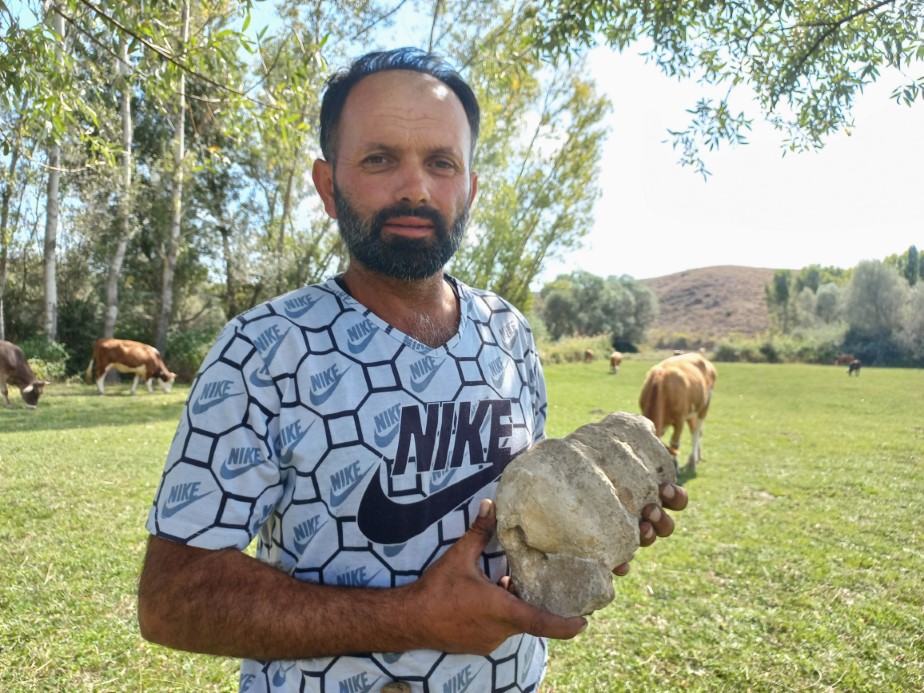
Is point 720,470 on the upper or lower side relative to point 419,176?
lower

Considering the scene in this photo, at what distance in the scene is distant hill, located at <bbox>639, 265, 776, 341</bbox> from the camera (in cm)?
10062

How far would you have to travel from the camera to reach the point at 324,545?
1476mm

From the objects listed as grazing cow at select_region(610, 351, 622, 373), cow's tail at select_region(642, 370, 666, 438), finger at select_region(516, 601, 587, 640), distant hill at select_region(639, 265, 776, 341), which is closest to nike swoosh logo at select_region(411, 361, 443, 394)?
Result: finger at select_region(516, 601, 587, 640)

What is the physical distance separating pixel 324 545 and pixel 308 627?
190 mm

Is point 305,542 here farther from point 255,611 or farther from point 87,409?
point 87,409

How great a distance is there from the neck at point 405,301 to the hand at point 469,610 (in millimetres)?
614

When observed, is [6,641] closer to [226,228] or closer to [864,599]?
[864,599]

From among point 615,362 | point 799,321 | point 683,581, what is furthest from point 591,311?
point 683,581

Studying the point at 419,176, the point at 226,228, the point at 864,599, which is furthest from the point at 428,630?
the point at 226,228

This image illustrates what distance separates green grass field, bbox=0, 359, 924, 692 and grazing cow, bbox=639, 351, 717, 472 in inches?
34.7

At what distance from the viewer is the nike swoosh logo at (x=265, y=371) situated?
144 centimetres

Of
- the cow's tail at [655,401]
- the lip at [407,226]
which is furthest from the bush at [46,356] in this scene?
the lip at [407,226]

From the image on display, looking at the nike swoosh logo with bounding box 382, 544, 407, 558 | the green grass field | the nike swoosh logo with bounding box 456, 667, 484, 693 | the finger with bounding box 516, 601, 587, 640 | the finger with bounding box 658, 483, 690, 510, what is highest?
the finger with bounding box 658, 483, 690, 510

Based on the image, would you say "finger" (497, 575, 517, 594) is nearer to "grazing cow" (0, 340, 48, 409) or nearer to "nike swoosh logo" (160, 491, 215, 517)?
"nike swoosh logo" (160, 491, 215, 517)
